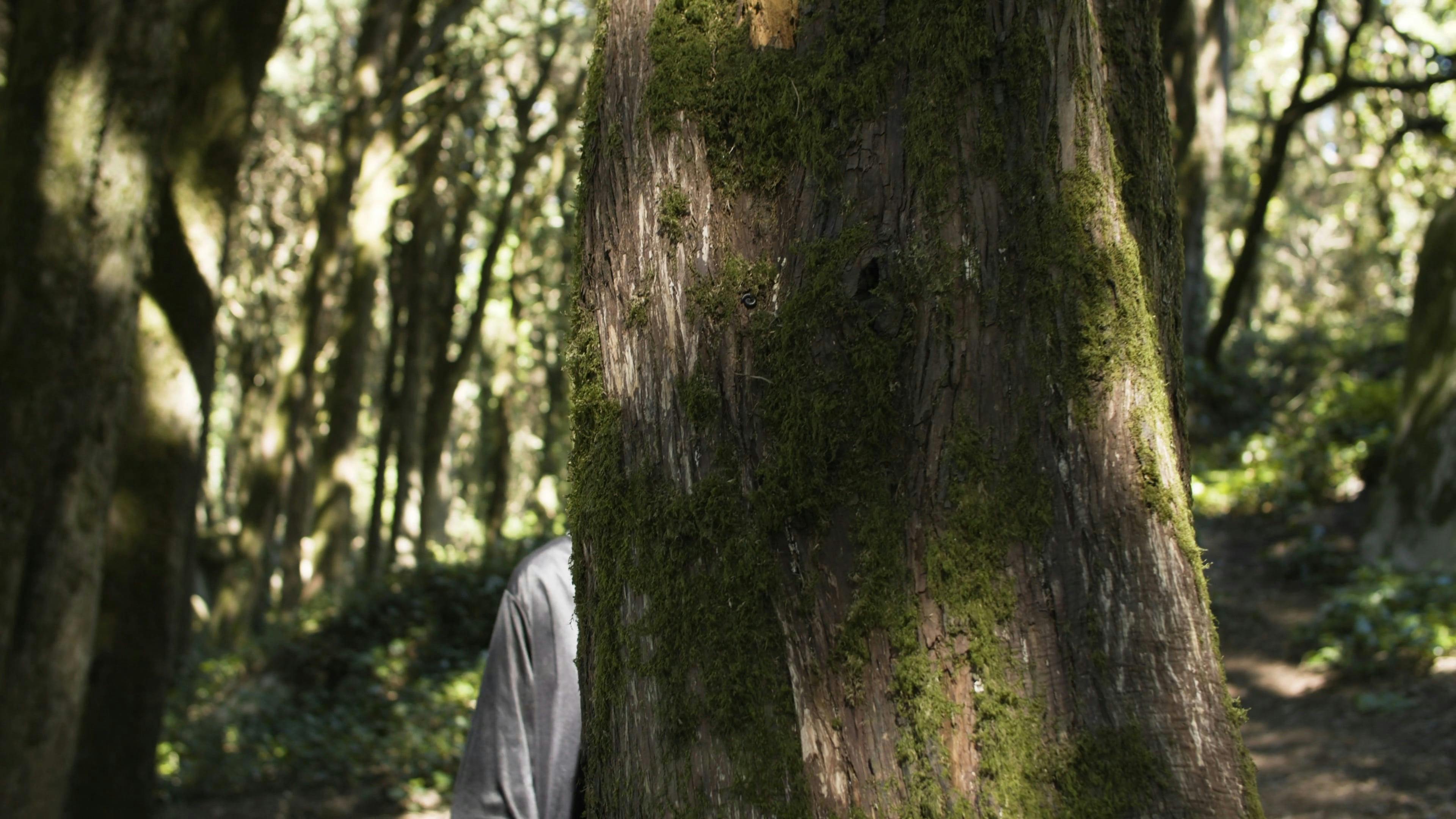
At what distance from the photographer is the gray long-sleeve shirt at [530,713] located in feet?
8.91

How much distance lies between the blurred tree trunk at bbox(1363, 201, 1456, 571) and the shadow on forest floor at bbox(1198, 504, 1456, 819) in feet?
2.45

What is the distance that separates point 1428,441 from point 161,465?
959 centimetres

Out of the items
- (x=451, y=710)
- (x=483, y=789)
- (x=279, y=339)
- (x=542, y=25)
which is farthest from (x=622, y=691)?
(x=279, y=339)

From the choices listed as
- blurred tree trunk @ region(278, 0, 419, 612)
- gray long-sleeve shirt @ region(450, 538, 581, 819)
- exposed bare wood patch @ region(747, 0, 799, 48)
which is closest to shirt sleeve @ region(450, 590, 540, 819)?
gray long-sleeve shirt @ region(450, 538, 581, 819)

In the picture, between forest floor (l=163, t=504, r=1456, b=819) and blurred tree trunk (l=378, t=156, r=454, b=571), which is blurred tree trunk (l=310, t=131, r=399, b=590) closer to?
blurred tree trunk (l=378, t=156, r=454, b=571)

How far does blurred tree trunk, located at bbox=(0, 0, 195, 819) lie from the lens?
4.62 metres

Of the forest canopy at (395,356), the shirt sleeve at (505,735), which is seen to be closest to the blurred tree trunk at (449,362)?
the forest canopy at (395,356)

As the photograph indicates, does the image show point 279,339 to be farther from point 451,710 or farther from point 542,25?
point 451,710

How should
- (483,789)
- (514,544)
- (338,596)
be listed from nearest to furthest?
(483,789) → (338,596) → (514,544)

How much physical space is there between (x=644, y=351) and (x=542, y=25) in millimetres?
17357

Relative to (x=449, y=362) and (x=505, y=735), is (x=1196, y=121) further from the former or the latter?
(x=505, y=735)

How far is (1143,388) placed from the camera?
1.75 meters

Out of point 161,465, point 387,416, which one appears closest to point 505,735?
point 161,465

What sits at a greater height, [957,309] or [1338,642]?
[957,309]
